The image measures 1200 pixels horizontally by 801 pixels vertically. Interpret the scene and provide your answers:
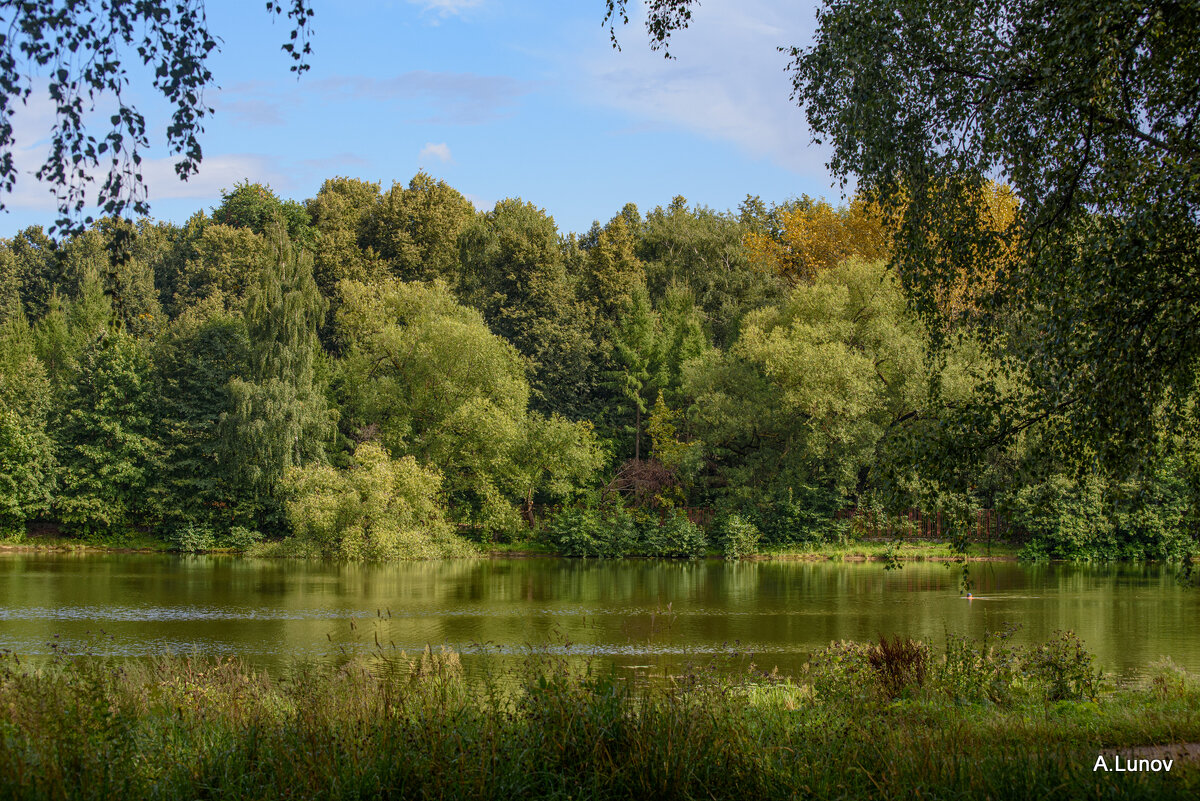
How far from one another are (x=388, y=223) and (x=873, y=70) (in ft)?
144

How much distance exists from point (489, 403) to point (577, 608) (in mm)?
16798

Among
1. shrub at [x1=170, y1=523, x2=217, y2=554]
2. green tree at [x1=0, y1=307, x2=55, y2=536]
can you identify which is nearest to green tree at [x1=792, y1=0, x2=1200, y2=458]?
shrub at [x1=170, y1=523, x2=217, y2=554]

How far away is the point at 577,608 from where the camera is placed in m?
22.5

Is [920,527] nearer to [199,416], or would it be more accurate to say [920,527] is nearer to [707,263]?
[707,263]

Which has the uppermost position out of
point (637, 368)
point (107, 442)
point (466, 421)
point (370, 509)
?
point (637, 368)

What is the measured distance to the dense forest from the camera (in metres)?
34.5

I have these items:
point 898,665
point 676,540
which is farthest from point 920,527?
point 898,665

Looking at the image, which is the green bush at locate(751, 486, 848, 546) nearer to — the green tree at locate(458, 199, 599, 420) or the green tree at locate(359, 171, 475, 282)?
the green tree at locate(458, 199, 599, 420)

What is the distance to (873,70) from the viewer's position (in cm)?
971

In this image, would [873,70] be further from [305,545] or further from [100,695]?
[305,545]

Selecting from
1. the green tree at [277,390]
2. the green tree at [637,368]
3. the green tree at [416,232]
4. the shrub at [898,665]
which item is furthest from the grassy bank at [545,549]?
the shrub at [898,665]

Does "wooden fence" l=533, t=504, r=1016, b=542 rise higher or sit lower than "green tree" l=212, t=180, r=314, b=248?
lower

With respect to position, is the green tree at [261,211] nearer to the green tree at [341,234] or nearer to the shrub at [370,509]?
the green tree at [341,234]

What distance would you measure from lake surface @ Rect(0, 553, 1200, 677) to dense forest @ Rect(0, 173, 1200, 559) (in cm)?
349
